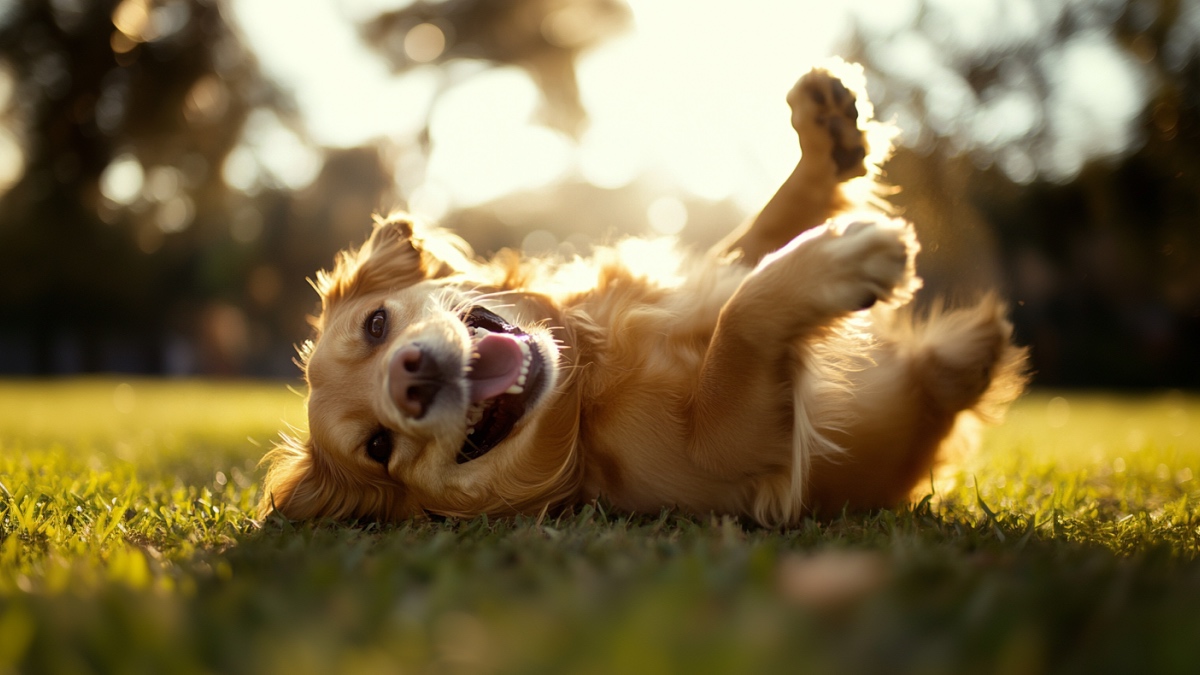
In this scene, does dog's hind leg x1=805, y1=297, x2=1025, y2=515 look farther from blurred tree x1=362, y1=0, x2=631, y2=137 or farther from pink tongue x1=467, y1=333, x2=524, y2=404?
blurred tree x1=362, y1=0, x2=631, y2=137

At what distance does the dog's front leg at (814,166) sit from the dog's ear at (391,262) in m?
1.26

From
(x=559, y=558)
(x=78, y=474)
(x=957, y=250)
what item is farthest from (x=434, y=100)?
(x=559, y=558)

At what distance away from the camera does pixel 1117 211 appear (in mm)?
6020

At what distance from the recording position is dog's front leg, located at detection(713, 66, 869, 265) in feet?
9.84

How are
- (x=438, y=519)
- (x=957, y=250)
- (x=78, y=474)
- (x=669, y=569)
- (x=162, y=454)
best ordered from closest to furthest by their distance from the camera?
(x=669, y=569) < (x=438, y=519) < (x=78, y=474) < (x=162, y=454) < (x=957, y=250)

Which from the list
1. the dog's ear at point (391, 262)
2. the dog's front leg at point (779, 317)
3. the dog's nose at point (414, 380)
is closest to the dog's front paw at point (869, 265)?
the dog's front leg at point (779, 317)

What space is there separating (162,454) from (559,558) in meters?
3.57

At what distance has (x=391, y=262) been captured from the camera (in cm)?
334

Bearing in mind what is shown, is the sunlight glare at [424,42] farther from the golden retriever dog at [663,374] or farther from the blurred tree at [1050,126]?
the golden retriever dog at [663,374]

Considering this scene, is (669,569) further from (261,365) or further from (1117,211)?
(261,365)

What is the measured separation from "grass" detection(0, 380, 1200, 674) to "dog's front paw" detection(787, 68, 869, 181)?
1372mm

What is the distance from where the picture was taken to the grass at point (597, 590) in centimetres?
91

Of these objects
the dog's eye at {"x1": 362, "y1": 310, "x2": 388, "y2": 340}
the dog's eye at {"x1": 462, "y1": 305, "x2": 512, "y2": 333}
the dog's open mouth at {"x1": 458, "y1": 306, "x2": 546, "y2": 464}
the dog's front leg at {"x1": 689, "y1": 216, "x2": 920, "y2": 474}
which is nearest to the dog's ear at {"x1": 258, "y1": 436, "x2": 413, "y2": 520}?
the dog's open mouth at {"x1": 458, "y1": 306, "x2": 546, "y2": 464}

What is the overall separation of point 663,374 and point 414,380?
0.80 m
